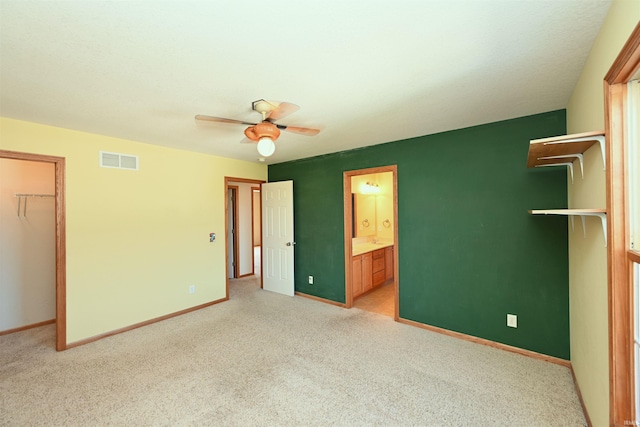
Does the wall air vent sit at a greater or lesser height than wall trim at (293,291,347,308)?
greater

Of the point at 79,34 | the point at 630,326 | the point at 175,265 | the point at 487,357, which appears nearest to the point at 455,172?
the point at 487,357

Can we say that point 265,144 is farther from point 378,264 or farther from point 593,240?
point 378,264

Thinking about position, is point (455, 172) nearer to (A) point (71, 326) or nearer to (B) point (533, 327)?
(B) point (533, 327)

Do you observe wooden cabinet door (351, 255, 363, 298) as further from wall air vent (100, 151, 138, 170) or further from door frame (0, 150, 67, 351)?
door frame (0, 150, 67, 351)

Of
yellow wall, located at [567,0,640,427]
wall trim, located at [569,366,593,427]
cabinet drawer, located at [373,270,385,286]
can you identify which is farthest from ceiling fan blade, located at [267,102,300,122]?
cabinet drawer, located at [373,270,385,286]

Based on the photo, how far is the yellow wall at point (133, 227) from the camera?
290 cm

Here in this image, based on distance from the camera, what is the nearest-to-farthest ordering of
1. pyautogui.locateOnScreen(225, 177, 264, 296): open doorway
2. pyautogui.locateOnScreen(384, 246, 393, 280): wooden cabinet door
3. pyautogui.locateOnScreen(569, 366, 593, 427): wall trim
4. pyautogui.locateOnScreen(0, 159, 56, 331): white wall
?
pyautogui.locateOnScreen(569, 366, 593, 427): wall trim < pyautogui.locateOnScreen(0, 159, 56, 331): white wall < pyautogui.locateOnScreen(384, 246, 393, 280): wooden cabinet door < pyautogui.locateOnScreen(225, 177, 264, 296): open doorway

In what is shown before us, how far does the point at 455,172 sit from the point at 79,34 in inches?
128

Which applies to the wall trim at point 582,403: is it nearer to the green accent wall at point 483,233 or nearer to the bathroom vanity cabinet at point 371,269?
the green accent wall at point 483,233

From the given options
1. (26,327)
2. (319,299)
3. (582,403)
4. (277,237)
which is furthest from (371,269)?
(26,327)

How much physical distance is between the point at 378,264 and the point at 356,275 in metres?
0.83

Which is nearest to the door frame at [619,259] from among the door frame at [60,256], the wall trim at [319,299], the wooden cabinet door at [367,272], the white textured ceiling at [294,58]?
the white textured ceiling at [294,58]

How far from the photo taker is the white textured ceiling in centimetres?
124

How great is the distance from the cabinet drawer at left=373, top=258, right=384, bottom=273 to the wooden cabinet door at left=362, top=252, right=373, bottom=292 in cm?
13
